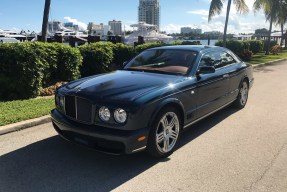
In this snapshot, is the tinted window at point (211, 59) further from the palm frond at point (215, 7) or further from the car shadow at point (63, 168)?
the palm frond at point (215, 7)

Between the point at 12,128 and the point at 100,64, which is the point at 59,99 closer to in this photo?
the point at 12,128

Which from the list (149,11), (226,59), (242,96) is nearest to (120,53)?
(242,96)

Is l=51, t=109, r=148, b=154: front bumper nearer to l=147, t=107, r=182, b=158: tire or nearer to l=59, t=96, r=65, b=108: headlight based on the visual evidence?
l=147, t=107, r=182, b=158: tire

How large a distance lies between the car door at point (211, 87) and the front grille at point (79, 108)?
1.93 m

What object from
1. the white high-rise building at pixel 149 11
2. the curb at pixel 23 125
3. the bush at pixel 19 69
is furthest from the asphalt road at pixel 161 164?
the white high-rise building at pixel 149 11

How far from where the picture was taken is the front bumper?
4035mm

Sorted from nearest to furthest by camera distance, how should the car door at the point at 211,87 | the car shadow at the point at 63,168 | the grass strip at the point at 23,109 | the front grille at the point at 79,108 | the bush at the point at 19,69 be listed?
the car shadow at the point at 63,168 → the front grille at the point at 79,108 → the car door at the point at 211,87 → the grass strip at the point at 23,109 → the bush at the point at 19,69

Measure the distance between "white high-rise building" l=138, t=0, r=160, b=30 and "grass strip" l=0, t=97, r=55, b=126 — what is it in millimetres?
94677

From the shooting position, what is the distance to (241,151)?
4.98 m

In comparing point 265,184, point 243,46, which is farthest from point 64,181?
point 243,46

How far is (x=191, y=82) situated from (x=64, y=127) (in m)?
2.11

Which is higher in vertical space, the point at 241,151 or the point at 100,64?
the point at 100,64

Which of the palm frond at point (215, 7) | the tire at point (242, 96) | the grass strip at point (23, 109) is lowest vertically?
the grass strip at point (23, 109)

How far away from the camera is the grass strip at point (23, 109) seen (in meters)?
6.17
